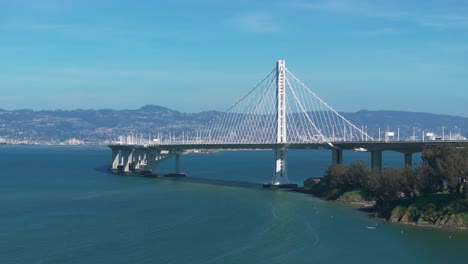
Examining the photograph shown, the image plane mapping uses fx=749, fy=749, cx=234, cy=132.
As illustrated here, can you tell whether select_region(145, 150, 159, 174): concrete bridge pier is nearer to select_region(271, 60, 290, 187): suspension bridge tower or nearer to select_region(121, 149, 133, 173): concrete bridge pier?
select_region(121, 149, 133, 173): concrete bridge pier

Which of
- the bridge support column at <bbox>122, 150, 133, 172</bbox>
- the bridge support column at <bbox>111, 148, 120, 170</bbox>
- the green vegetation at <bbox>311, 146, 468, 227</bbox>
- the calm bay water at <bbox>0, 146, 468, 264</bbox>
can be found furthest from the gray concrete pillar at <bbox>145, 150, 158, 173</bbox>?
the green vegetation at <bbox>311, 146, 468, 227</bbox>

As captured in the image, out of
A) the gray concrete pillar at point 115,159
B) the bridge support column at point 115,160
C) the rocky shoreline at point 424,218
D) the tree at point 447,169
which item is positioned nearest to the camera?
the rocky shoreline at point 424,218

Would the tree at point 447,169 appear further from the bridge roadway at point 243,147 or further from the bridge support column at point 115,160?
the bridge support column at point 115,160

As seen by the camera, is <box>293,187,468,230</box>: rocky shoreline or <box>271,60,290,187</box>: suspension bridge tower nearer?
<box>293,187,468,230</box>: rocky shoreline

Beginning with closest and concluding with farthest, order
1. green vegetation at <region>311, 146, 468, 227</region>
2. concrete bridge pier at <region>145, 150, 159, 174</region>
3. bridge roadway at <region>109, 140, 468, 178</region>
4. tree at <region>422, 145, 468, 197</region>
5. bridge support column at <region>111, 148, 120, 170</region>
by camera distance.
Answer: green vegetation at <region>311, 146, 468, 227</region> < tree at <region>422, 145, 468, 197</region> < bridge roadway at <region>109, 140, 468, 178</region> < concrete bridge pier at <region>145, 150, 159, 174</region> < bridge support column at <region>111, 148, 120, 170</region>

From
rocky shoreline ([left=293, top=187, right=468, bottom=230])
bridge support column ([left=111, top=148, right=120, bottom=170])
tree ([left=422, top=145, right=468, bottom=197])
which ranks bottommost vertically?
rocky shoreline ([left=293, top=187, right=468, bottom=230])

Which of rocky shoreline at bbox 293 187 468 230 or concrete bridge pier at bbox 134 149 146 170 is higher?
concrete bridge pier at bbox 134 149 146 170

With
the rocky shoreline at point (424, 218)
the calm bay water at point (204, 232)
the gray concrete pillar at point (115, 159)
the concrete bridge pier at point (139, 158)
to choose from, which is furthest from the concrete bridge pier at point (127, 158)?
the rocky shoreline at point (424, 218)
